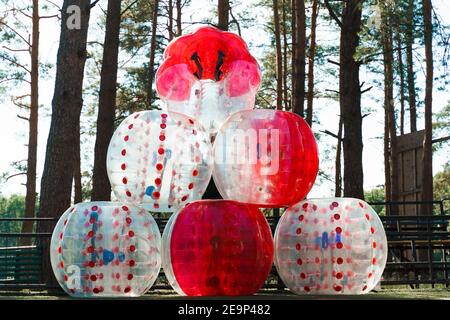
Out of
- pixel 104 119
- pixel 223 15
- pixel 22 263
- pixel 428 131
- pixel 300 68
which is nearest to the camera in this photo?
pixel 22 263

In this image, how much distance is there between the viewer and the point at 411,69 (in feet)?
82.6

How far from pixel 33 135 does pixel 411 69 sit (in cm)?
1320

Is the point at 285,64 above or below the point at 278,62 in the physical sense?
above

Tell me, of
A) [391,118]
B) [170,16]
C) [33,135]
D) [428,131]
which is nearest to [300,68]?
[428,131]

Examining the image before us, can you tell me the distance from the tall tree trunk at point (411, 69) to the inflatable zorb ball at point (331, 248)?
1054cm

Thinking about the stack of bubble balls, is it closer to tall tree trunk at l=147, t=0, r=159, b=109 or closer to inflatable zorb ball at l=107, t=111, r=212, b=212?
inflatable zorb ball at l=107, t=111, r=212, b=212

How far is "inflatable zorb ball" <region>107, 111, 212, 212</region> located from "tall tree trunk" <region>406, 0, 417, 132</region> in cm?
1098

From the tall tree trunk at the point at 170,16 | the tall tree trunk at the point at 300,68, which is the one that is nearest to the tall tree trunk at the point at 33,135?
the tall tree trunk at the point at 170,16

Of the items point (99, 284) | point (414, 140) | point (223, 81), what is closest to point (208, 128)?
point (223, 81)

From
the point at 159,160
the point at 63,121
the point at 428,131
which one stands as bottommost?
the point at 159,160

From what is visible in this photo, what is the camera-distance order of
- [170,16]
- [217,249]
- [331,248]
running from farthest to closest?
[170,16]
[331,248]
[217,249]

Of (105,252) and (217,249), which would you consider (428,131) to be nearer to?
(217,249)

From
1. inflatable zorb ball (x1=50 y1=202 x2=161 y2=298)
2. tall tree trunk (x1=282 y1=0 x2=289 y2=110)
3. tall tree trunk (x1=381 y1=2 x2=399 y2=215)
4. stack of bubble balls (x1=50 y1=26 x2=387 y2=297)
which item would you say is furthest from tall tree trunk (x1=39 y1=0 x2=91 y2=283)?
tall tree trunk (x1=282 y1=0 x2=289 y2=110)

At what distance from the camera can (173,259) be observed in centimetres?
680
